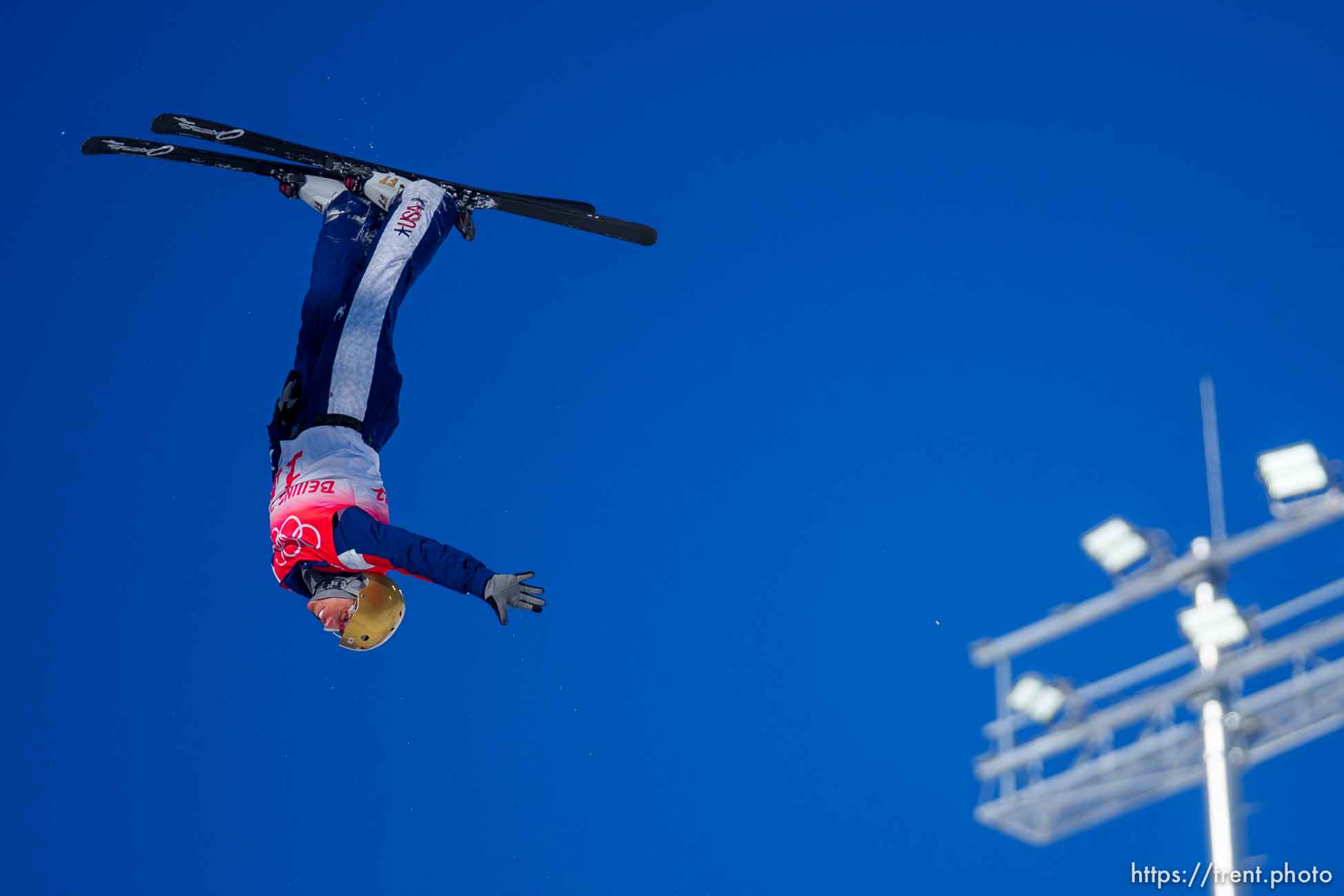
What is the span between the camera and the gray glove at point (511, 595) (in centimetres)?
838

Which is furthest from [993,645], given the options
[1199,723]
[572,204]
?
[572,204]

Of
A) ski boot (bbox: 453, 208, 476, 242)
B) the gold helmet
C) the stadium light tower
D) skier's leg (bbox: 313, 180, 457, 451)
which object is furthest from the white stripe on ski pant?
the stadium light tower

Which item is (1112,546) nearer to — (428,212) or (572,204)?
(572,204)

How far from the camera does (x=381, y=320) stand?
31.1ft

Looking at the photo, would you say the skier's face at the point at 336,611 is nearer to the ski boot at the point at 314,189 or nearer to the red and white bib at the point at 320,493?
the red and white bib at the point at 320,493

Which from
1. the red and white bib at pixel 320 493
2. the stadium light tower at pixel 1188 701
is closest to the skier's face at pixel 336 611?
the red and white bib at pixel 320 493

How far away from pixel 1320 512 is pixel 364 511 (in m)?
5.23

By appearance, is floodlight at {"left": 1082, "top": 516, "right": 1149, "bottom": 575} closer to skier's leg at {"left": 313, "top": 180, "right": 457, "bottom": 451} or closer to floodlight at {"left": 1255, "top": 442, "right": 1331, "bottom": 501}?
floodlight at {"left": 1255, "top": 442, "right": 1331, "bottom": 501}

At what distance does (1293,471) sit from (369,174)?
5.23m

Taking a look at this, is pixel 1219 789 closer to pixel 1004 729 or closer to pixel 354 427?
pixel 1004 729

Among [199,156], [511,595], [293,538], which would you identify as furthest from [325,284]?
[511,595]

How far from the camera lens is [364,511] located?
29.2ft

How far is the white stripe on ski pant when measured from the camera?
9.28 meters

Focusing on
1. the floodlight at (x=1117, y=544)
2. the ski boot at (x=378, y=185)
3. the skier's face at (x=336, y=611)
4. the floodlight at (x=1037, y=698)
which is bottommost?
the skier's face at (x=336, y=611)
